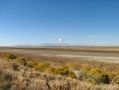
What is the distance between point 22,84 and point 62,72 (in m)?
7.75

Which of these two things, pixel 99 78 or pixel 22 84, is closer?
pixel 22 84

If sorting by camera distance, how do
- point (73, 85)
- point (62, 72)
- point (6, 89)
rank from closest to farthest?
point (6, 89) → point (73, 85) → point (62, 72)

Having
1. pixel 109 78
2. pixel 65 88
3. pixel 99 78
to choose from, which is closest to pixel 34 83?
pixel 65 88

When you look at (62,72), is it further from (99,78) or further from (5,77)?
(5,77)

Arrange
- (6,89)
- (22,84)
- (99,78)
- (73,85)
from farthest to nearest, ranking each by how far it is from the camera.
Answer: (99,78) < (73,85) < (22,84) < (6,89)

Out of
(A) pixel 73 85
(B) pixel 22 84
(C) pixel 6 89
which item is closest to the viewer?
(C) pixel 6 89

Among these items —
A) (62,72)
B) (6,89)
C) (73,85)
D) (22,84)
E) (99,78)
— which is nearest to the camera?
(6,89)

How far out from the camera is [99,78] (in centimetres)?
1365

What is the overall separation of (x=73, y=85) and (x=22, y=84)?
1.88 metres

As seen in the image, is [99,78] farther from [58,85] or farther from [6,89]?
[6,89]

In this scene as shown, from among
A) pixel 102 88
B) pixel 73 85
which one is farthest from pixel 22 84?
pixel 102 88

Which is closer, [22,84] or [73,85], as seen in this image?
[22,84]

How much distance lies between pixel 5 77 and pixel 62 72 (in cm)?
719

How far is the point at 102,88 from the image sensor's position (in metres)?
8.69
